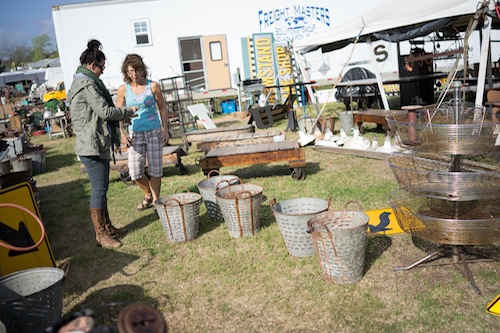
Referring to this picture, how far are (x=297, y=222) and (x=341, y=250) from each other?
56 cm

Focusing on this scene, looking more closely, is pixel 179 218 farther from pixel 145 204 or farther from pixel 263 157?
pixel 263 157

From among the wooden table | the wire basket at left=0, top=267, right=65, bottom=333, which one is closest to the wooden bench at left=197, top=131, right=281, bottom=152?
the wooden table

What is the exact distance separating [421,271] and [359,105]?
448 inches

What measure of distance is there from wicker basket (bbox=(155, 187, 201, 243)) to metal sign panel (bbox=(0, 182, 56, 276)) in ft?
3.74

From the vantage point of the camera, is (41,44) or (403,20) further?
(41,44)

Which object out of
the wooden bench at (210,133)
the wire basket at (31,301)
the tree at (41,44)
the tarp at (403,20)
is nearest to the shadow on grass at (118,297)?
the wire basket at (31,301)

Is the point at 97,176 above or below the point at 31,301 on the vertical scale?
above

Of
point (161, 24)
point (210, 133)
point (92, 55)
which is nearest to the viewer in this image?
point (92, 55)

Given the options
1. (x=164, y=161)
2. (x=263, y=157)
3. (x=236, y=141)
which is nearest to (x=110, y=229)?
(x=263, y=157)

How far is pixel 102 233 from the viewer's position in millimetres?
4848

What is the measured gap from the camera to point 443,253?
3.86 m

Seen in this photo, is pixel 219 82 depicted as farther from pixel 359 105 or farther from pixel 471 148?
pixel 471 148

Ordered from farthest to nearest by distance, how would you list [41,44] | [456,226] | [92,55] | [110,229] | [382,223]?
[41,44]
[110,229]
[382,223]
[92,55]
[456,226]

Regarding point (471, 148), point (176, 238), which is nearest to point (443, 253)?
point (471, 148)
